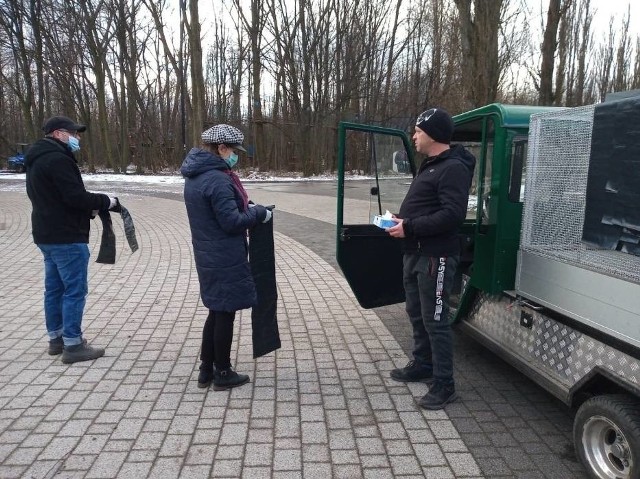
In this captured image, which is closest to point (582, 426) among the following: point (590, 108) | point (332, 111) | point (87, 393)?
point (590, 108)

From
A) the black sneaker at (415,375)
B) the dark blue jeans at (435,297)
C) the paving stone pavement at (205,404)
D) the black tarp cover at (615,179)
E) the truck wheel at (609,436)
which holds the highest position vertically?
the black tarp cover at (615,179)

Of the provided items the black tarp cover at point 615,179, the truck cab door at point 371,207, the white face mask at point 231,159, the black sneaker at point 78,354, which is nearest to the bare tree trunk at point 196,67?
the truck cab door at point 371,207

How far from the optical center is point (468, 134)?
4.65 meters

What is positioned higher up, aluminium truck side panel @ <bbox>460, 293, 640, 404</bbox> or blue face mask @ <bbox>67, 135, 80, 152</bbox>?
blue face mask @ <bbox>67, 135, 80, 152</bbox>

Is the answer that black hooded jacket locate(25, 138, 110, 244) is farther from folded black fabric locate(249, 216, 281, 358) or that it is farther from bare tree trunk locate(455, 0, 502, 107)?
bare tree trunk locate(455, 0, 502, 107)

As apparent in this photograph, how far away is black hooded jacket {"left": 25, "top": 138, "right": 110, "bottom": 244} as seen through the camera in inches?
145

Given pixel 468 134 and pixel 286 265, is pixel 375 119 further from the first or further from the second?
pixel 468 134

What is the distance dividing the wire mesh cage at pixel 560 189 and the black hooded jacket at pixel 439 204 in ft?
1.29

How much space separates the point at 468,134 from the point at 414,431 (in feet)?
8.95

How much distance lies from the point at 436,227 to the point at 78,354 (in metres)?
2.97

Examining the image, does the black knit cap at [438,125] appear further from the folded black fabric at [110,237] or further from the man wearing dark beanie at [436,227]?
the folded black fabric at [110,237]

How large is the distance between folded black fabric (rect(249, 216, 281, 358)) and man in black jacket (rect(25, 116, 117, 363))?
128 cm

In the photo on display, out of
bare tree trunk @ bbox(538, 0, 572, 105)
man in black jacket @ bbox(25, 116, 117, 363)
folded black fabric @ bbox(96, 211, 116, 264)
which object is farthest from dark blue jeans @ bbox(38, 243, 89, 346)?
bare tree trunk @ bbox(538, 0, 572, 105)

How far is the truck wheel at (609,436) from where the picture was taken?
7.62ft
